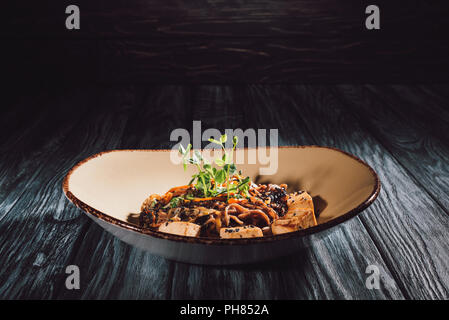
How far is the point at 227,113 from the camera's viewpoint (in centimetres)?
193

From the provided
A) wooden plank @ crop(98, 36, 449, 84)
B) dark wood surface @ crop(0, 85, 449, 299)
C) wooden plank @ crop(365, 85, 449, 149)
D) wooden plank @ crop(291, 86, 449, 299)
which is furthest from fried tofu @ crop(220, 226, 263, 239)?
wooden plank @ crop(98, 36, 449, 84)

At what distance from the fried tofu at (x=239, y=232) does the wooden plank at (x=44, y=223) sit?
0.33 meters

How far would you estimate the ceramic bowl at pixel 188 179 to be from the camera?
28.4 inches

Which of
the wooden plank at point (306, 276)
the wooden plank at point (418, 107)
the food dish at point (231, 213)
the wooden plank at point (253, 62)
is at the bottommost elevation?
the wooden plank at point (306, 276)

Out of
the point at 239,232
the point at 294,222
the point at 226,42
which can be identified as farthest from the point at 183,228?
the point at 226,42

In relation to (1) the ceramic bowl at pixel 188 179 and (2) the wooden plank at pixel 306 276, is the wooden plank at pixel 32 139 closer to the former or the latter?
(1) the ceramic bowl at pixel 188 179

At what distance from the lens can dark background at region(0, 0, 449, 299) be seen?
85cm

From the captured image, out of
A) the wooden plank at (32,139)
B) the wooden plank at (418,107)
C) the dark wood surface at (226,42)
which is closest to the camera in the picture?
the wooden plank at (32,139)

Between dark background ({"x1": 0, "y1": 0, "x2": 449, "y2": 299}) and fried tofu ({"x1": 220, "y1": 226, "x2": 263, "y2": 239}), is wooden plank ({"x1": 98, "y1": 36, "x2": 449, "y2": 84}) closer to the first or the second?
dark background ({"x1": 0, "y1": 0, "x2": 449, "y2": 299})

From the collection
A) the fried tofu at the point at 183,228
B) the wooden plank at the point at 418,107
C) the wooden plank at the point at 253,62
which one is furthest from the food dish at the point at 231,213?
the wooden plank at the point at 253,62

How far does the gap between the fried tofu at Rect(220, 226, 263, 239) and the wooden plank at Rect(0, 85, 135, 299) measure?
334 millimetres

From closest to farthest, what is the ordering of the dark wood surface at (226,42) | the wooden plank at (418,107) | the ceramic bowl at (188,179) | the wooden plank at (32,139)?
the ceramic bowl at (188,179) → the wooden plank at (32,139) → the wooden plank at (418,107) → the dark wood surface at (226,42)

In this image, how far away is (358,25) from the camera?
242 centimetres
